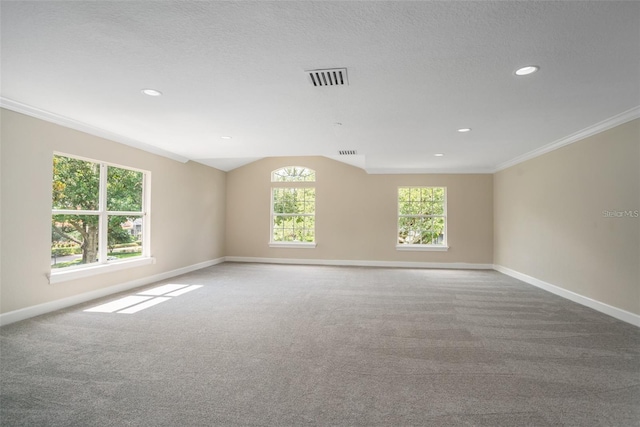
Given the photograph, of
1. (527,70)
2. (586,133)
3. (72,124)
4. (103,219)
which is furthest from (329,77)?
(103,219)

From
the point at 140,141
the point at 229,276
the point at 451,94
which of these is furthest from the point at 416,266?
the point at 140,141

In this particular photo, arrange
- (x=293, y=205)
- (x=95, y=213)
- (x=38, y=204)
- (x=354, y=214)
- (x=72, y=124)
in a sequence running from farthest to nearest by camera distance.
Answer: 1. (x=293, y=205)
2. (x=354, y=214)
3. (x=95, y=213)
4. (x=72, y=124)
5. (x=38, y=204)

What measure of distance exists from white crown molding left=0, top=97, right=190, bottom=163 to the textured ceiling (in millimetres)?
23

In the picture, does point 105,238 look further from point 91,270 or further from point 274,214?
point 274,214

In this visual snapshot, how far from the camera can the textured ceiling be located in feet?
6.08

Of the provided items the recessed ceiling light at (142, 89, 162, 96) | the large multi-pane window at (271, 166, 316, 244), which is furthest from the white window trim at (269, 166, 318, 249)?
the recessed ceiling light at (142, 89, 162, 96)

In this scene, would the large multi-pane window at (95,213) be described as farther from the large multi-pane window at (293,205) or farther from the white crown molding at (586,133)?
the white crown molding at (586,133)

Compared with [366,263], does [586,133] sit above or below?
above

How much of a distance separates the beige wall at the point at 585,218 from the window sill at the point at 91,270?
6.77 meters

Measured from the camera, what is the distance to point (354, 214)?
26.0 feet

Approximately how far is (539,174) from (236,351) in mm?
5646

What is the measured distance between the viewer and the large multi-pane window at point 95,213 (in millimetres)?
4016

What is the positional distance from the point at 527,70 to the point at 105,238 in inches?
218

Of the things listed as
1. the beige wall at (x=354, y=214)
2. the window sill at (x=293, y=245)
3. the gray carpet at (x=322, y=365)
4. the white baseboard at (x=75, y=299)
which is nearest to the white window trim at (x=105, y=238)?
the white baseboard at (x=75, y=299)
